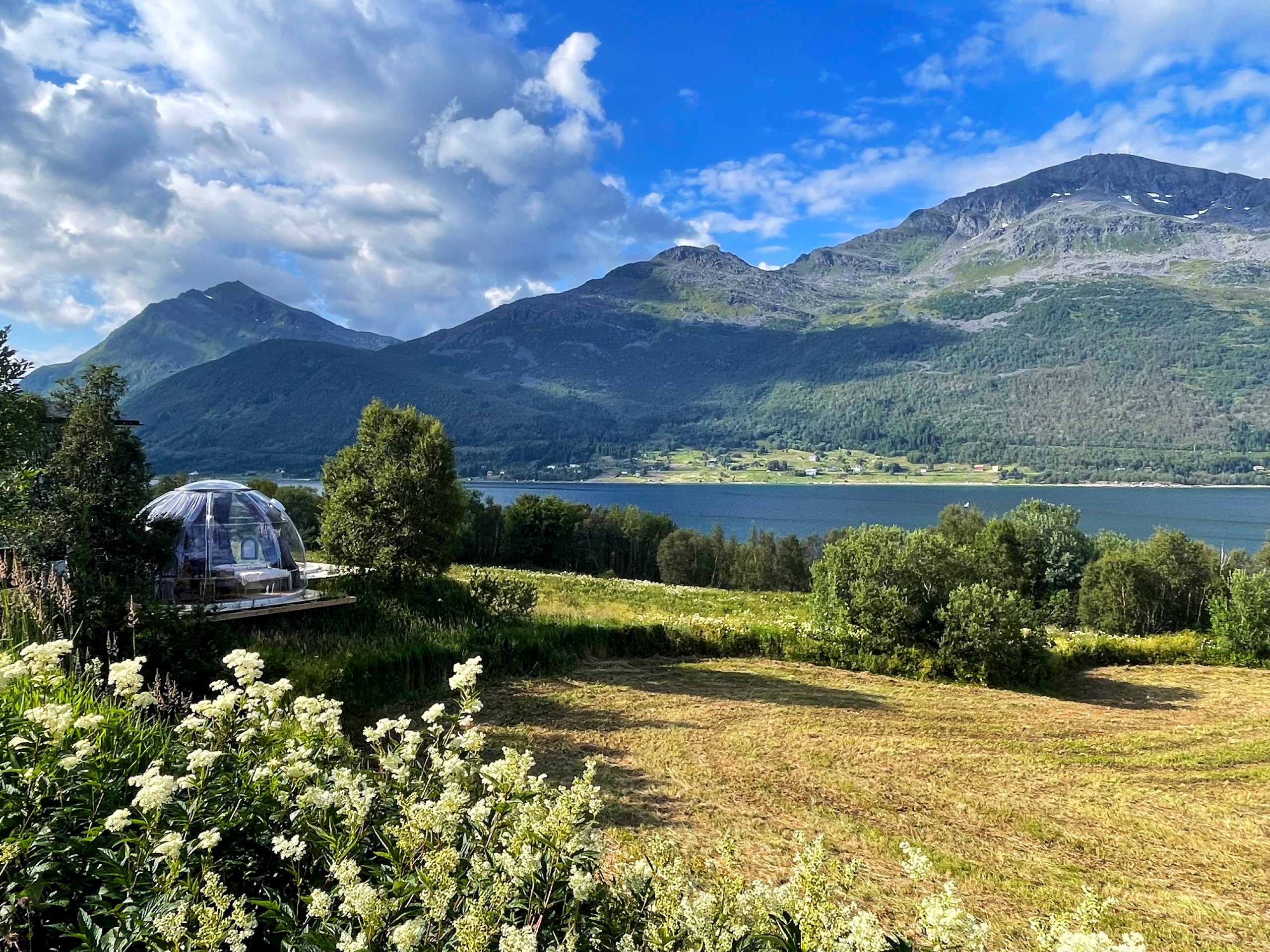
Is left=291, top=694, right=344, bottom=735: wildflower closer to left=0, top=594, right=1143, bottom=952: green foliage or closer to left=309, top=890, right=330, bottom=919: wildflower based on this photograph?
left=0, top=594, right=1143, bottom=952: green foliage

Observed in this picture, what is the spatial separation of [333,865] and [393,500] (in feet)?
44.6

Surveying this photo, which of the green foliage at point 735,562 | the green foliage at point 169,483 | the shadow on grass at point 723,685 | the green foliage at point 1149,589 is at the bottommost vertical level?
the green foliage at point 735,562

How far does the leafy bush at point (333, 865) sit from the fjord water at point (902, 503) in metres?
81.4

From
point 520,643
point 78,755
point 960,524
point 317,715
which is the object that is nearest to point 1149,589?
point 960,524

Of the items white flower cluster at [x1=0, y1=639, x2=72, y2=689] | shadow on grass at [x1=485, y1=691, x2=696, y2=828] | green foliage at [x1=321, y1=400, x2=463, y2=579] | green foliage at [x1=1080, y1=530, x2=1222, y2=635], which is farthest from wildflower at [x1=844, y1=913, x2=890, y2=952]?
green foliage at [x1=1080, y1=530, x2=1222, y2=635]

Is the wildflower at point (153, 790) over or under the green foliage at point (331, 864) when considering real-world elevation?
over

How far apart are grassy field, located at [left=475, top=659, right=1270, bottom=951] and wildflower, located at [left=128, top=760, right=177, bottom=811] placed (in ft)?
15.1

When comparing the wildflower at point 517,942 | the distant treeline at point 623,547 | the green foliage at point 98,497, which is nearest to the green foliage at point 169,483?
the green foliage at point 98,497

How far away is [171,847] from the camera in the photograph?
2088 millimetres

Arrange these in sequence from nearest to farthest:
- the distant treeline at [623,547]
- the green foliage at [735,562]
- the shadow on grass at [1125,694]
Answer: the shadow on grass at [1125,694], the distant treeline at [623,547], the green foliage at [735,562]

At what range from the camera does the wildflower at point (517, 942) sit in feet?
5.97

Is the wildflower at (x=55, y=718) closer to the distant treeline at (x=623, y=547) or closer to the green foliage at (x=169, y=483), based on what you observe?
the green foliage at (x=169, y=483)

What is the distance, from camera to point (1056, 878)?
5.93 m

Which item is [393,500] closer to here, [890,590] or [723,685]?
[723,685]
